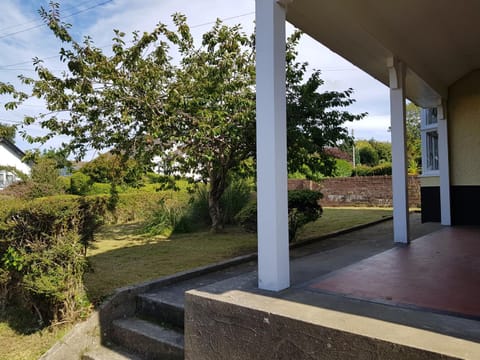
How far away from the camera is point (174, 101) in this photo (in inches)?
248

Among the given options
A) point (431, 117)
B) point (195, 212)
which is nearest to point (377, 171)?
point (431, 117)

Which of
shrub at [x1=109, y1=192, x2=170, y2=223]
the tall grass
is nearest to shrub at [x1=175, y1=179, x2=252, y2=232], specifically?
the tall grass

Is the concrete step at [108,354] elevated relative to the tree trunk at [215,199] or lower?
lower

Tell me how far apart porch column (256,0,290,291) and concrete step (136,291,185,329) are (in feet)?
3.79

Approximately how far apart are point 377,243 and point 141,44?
5.60 meters

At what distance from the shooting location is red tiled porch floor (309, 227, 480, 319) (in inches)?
104

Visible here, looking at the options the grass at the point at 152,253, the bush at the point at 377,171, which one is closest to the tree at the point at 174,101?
the grass at the point at 152,253

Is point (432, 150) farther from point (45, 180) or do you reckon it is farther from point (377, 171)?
point (45, 180)

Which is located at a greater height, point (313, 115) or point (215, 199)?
point (313, 115)

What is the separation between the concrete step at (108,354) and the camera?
343 cm

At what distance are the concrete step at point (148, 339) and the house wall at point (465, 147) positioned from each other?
6789mm

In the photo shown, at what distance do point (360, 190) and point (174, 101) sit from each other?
41.6 feet

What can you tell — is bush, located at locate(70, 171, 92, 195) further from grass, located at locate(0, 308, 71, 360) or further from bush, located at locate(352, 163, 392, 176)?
bush, located at locate(352, 163, 392, 176)

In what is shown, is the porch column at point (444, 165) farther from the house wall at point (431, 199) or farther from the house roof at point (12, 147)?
the house roof at point (12, 147)
